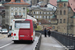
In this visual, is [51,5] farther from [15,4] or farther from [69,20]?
[15,4]

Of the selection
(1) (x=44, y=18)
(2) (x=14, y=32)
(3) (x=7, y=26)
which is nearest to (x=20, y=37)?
(2) (x=14, y=32)

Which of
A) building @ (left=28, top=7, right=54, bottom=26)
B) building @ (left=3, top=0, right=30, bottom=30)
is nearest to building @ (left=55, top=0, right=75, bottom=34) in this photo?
building @ (left=3, top=0, right=30, bottom=30)

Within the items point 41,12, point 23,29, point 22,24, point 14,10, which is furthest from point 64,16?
point 23,29

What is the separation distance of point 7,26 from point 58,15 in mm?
35329

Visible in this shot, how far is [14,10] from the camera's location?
113562 mm

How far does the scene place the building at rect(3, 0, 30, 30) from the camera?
108 metres

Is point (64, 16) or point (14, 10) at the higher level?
point (14, 10)

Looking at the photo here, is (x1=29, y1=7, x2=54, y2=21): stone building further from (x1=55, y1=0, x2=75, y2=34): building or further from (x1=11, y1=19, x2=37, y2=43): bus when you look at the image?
(x1=11, y1=19, x2=37, y2=43): bus

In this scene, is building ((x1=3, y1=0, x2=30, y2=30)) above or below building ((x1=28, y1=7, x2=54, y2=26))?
above

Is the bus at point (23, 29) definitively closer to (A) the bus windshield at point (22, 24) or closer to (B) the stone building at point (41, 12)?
(A) the bus windshield at point (22, 24)

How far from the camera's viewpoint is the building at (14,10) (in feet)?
354

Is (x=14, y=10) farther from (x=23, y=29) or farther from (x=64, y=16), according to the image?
(x=23, y=29)

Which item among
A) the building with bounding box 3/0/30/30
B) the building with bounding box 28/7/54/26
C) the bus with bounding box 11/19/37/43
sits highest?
the bus with bounding box 11/19/37/43

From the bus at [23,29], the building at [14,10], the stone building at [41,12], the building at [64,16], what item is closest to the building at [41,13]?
the stone building at [41,12]
